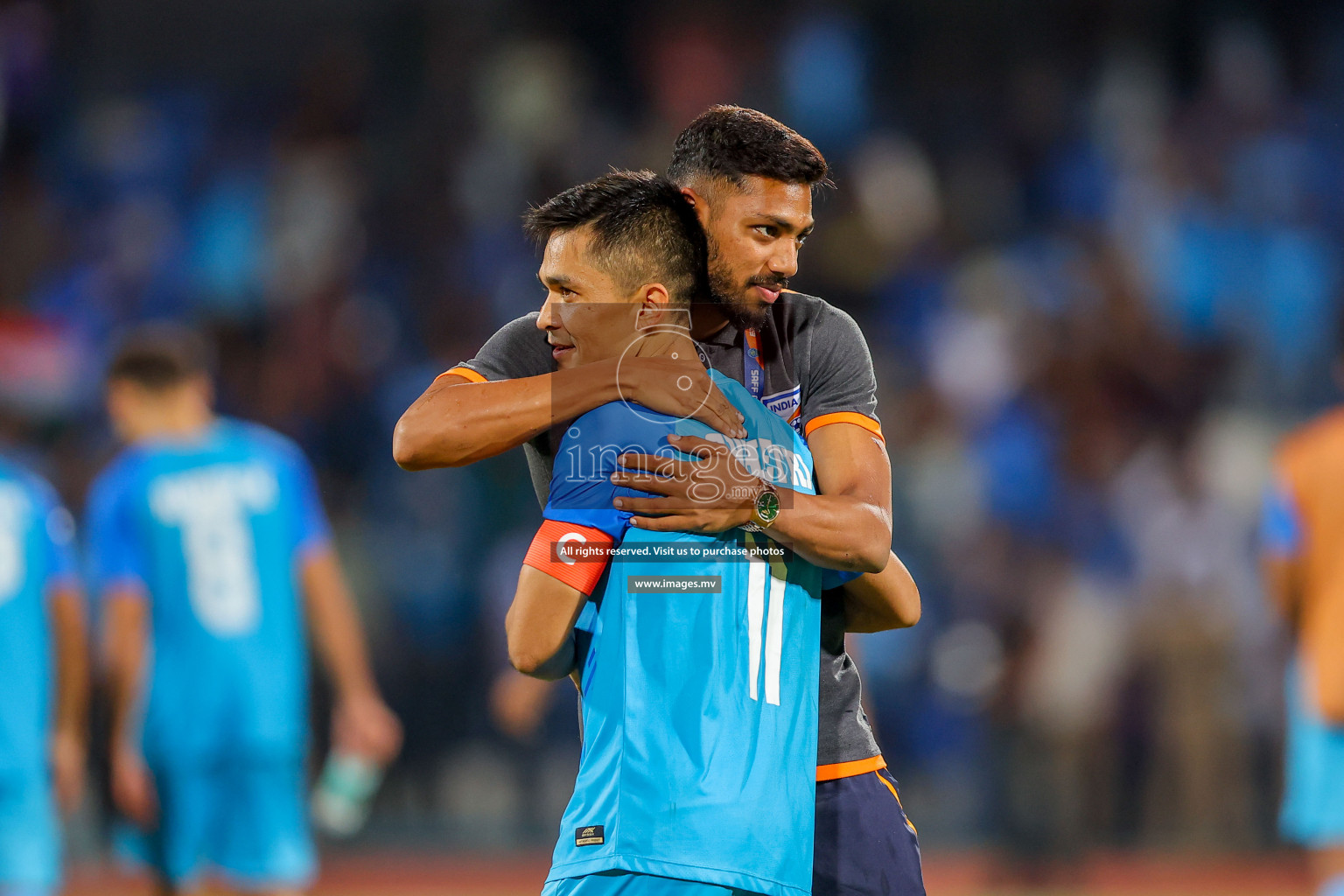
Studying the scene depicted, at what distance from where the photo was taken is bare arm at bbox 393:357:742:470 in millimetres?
2215

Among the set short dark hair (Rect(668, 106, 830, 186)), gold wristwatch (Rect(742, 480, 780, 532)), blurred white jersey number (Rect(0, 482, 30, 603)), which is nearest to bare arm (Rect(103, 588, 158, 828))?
blurred white jersey number (Rect(0, 482, 30, 603))

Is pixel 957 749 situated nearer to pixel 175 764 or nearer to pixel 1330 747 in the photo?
pixel 1330 747

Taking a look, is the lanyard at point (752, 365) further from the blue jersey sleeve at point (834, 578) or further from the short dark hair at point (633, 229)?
the blue jersey sleeve at point (834, 578)

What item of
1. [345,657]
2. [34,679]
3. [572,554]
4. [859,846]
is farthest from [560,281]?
[34,679]

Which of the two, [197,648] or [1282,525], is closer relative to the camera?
[1282,525]

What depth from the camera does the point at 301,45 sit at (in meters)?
11.0

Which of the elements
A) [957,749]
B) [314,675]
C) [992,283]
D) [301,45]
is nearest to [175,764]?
[314,675]

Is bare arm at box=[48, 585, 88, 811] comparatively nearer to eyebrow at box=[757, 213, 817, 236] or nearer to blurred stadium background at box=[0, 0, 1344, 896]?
blurred stadium background at box=[0, 0, 1344, 896]

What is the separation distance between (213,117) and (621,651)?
9.62 meters

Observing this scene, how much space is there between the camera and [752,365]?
2648 millimetres

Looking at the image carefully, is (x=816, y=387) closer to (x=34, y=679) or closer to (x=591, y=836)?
(x=591, y=836)

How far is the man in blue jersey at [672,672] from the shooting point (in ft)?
6.72

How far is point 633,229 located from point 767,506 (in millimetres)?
530

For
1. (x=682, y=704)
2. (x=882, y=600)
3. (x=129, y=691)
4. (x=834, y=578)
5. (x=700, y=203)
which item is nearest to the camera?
(x=682, y=704)
